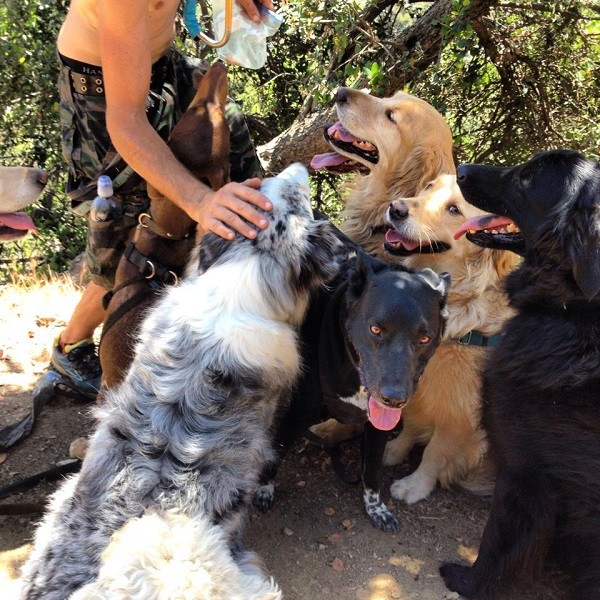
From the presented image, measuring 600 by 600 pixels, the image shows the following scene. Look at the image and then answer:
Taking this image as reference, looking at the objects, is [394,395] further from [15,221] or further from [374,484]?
[15,221]

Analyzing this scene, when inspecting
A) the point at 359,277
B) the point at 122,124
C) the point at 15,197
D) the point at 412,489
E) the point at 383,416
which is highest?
the point at 122,124

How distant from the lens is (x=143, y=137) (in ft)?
9.29

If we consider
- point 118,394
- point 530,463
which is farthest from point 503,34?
point 118,394

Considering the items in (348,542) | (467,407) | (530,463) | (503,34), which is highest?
(503,34)

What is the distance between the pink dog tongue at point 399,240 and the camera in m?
3.30

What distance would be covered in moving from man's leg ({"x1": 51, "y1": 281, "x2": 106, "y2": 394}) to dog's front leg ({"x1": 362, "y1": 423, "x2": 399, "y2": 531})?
1723mm

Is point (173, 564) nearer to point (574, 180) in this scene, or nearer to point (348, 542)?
point (348, 542)

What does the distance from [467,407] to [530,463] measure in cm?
84

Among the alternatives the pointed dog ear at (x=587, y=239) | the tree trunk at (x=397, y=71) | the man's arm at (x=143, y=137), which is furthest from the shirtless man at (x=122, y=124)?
the tree trunk at (x=397, y=71)

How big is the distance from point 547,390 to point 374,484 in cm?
105

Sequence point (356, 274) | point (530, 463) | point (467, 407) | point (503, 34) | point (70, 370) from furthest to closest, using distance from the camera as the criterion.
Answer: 1. point (503, 34)
2. point (70, 370)
3. point (467, 407)
4. point (356, 274)
5. point (530, 463)

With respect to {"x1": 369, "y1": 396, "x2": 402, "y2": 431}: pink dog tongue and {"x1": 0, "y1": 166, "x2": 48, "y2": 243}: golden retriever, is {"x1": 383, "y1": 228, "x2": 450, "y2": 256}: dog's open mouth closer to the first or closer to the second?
{"x1": 369, "y1": 396, "x2": 402, "y2": 431}: pink dog tongue

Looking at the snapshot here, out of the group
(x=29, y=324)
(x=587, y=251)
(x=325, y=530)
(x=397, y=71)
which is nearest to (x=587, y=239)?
(x=587, y=251)

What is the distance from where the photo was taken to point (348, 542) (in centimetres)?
301
